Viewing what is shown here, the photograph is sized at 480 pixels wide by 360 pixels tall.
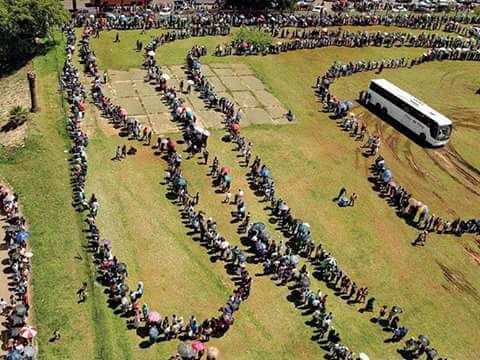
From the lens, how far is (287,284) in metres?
37.1

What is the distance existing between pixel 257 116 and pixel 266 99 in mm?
4009

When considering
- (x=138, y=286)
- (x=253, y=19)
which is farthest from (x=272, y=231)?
(x=253, y=19)

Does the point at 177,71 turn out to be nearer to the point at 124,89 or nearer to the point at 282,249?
the point at 124,89

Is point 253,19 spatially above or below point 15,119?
above

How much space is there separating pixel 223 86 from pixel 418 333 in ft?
113

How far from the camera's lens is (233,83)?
61.6 m

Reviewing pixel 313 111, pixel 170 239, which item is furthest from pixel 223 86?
pixel 170 239

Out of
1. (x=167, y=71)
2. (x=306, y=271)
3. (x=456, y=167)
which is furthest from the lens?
(x=167, y=71)

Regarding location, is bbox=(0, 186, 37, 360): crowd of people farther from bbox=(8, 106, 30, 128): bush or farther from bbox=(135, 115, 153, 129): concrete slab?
bbox=(135, 115, 153, 129): concrete slab

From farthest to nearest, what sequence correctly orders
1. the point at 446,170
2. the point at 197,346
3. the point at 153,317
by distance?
the point at 446,170 → the point at 153,317 → the point at 197,346

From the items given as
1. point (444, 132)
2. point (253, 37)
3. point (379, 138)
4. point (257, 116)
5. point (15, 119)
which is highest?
point (253, 37)

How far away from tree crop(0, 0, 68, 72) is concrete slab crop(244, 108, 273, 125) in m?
22.8

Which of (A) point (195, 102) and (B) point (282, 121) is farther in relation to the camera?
(A) point (195, 102)

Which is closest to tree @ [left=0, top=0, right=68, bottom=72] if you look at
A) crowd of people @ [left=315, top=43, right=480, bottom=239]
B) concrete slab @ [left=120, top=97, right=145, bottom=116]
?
concrete slab @ [left=120, top=97, right=145, bottom=116]
